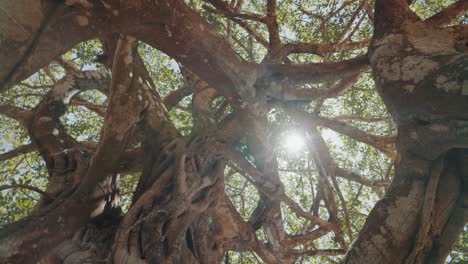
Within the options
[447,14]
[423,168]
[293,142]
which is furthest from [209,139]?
[293,142]

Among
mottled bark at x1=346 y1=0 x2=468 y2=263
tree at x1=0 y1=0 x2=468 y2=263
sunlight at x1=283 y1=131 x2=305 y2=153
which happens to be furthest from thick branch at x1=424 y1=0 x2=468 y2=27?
sunlight at x1=283 y1=131 x2=305 y2=153

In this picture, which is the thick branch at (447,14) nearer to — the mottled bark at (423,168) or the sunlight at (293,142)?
the mottled bark at (423,168)

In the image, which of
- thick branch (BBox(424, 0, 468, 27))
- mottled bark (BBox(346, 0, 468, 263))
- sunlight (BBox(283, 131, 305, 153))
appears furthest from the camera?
sunlight (BBox(283, 131, 305, 153))

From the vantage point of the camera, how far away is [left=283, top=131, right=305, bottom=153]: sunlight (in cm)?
531

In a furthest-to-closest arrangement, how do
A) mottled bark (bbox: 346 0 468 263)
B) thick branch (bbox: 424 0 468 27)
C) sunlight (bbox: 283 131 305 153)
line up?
sunlight (bbox: 283 131 305 153), thick branch (bbox: 424 0 468 27), mottled bark (bbox: 346 0 468 263)

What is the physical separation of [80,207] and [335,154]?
213 inches

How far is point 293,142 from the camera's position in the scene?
5801 millimetres

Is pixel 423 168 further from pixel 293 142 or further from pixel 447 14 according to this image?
pixel 293 142

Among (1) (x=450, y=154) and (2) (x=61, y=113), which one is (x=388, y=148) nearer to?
(1) (x=450, y=154)

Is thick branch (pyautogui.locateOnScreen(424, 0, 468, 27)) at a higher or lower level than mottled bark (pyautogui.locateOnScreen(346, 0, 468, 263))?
higher

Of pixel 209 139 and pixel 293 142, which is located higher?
pixel 293 142

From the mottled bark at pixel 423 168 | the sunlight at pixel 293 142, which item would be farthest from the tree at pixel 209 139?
the sunlight at pixel 293 142

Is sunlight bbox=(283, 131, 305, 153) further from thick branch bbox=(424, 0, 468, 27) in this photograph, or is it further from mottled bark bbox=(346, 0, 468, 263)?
mottled bark bbox=(346, 0, 468, 263)

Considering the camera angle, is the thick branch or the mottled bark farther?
the thick branch
